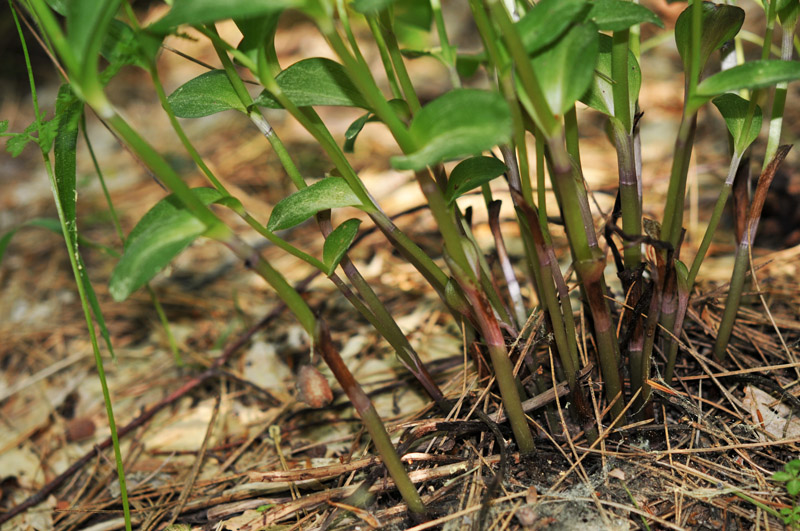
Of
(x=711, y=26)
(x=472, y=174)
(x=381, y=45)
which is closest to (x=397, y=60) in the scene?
(x=381, y=45)

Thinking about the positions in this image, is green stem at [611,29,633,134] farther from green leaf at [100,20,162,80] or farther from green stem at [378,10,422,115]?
green leaf at [100,20,162,80]

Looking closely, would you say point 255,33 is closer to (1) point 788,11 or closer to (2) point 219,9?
(2) point 219,9

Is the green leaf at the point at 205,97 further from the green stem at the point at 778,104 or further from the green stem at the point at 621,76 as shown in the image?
the green stem at the point at 778,104

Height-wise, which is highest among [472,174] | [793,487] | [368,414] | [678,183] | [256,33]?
[256,33]

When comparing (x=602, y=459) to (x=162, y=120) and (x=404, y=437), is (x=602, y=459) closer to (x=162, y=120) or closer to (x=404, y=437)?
(x=404, y=437)

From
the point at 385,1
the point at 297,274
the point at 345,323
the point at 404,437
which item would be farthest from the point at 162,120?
the point at 385,1

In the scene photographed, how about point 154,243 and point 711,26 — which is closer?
point 154,243

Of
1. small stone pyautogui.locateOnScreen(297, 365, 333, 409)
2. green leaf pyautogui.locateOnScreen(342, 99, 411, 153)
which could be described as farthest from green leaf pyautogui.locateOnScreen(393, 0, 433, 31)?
small stone pyautogui.locateOnScreen(297, 365, 333, 409)

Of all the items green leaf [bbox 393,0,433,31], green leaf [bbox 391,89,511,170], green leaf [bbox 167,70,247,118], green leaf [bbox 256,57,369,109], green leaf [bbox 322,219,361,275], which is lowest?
green leaf [bbox 322,219,361,275]
